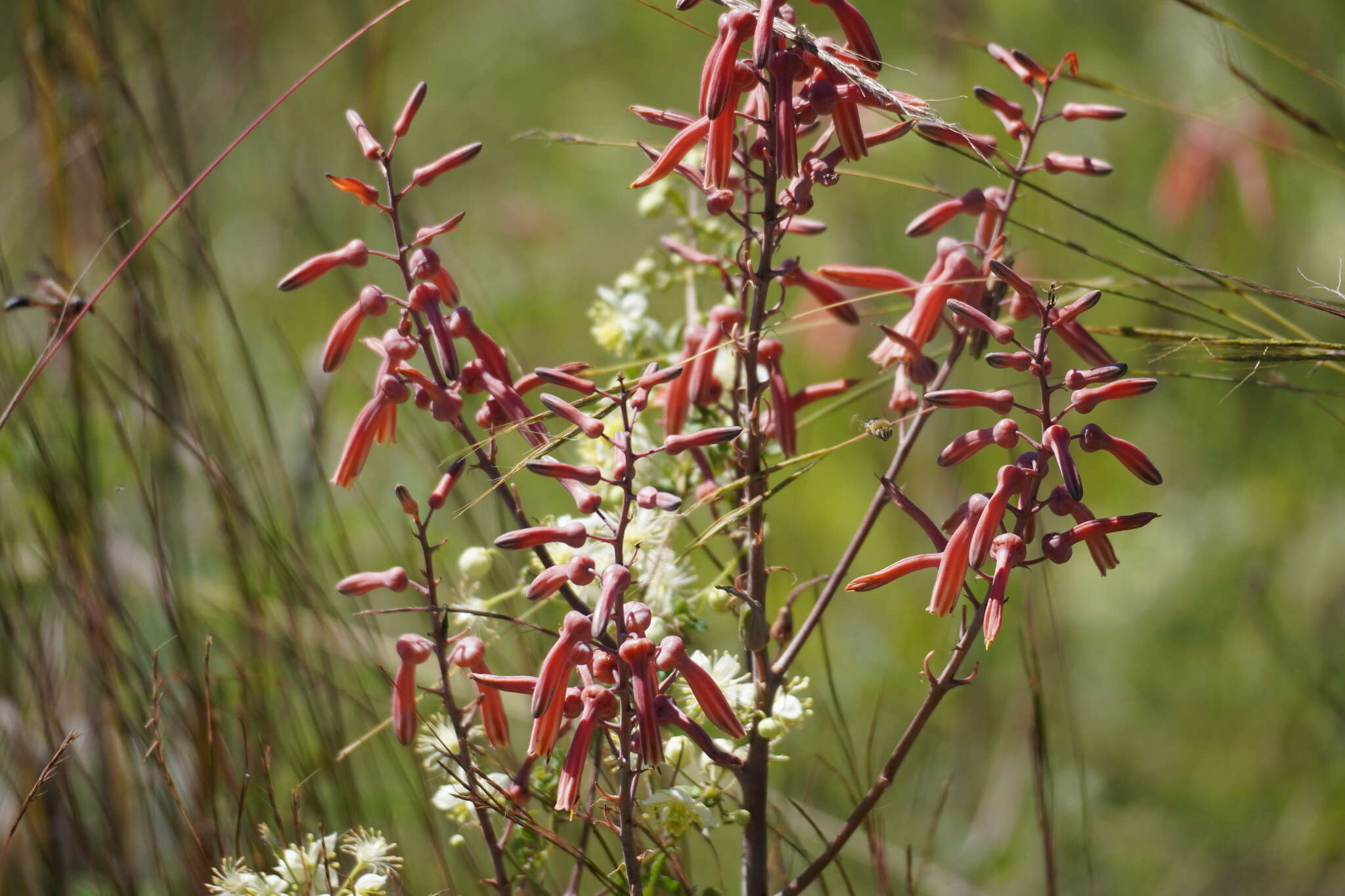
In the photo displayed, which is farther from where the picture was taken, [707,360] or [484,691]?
[707,360]

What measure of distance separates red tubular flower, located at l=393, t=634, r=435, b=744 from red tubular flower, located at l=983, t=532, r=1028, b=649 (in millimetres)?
383

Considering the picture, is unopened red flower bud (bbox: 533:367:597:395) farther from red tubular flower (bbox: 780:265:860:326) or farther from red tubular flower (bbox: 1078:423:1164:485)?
red tubular flower (bbox: 1078:423:1164:485)

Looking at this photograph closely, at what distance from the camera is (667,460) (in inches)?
40.2

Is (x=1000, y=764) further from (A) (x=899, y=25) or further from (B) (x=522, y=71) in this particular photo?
(B) (x=522, y=71)

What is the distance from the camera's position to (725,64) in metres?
0.71

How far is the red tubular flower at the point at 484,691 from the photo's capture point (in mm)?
739

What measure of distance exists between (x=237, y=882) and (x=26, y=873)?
0.76m

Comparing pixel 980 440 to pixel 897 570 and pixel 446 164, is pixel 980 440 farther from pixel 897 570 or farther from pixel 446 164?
pixel 446 164

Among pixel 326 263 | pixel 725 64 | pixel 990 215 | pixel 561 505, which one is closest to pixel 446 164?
pixel 326 263

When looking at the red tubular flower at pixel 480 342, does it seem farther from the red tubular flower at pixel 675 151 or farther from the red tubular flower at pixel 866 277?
the red tubular flower at pixel 866 277

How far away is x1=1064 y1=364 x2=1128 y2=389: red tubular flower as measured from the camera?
0.65m

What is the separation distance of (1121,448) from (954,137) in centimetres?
23

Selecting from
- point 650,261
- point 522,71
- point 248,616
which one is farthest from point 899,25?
point 248,616

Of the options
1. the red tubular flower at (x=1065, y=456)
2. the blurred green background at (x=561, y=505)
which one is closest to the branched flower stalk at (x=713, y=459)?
the red tubular flower at (x=1065, y=456)
